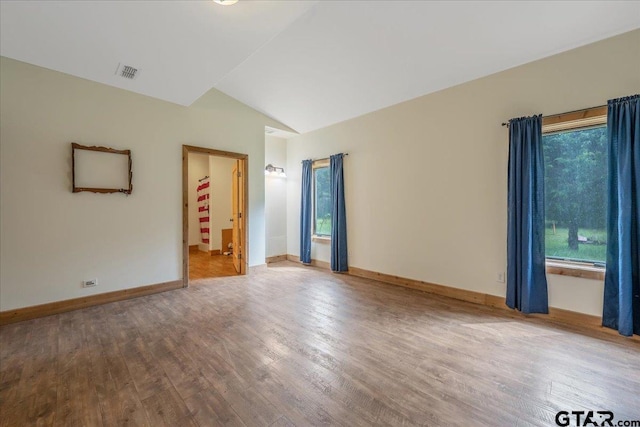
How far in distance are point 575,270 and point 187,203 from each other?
5.08m

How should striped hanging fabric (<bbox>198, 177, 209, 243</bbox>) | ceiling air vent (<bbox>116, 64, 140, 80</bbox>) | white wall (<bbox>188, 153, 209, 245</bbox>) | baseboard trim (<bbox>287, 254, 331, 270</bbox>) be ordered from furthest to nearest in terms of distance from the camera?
white wall (<bbox>188, 153, 209, 245</bbox>) → striped hanging fabric (<bbox>198, 177, 209, 243</bbox>) → baseboard trim (<bbox>287, 254, 331, 270</bbox>) → ceiling air vent (<bbox>116, 64, 140, 80</bbox>)

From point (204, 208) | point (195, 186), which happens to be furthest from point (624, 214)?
point (195, 186)

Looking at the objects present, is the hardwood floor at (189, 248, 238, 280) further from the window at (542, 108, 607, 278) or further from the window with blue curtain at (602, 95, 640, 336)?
the window with blue curtain at (602, 95, 640, 336)

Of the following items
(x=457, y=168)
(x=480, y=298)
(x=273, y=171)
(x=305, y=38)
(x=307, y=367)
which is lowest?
(x=307, y=367)

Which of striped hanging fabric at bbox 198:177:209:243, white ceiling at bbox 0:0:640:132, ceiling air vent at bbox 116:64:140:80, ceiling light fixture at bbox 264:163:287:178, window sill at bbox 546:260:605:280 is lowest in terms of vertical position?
window sill at bbox 546:260:605:280

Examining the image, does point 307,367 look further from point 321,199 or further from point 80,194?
point 321,199

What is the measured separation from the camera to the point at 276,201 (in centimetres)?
618

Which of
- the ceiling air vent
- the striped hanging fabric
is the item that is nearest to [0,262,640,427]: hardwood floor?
the ceiling air vent

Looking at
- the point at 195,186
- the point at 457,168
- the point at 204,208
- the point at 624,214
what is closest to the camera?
the point at 624,214

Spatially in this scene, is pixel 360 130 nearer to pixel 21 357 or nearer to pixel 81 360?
pixel 81 360

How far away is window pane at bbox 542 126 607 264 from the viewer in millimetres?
2781

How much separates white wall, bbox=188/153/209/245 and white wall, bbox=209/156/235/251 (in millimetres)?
973

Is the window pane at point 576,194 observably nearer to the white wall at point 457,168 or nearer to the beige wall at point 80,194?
the white wall at point 457,168

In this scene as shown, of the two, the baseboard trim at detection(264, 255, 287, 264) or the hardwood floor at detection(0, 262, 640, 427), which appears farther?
the baseboard trim at detection(264, 255, 287, 264)
